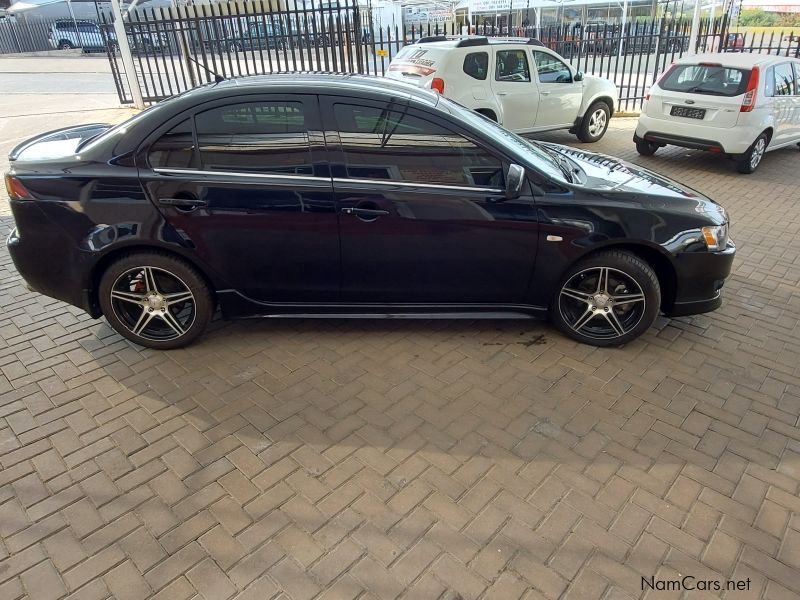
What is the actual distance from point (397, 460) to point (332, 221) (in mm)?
1486

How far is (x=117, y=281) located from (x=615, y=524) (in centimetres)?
321

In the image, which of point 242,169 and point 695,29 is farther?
point 695,29

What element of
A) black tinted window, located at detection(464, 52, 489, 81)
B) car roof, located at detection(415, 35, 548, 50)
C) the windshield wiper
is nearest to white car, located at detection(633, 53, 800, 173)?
car roof, located at detection(415, 35, 548, 50)

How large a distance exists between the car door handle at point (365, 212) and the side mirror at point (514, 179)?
2.52 feet

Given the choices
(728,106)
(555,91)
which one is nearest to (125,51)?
(555,91)

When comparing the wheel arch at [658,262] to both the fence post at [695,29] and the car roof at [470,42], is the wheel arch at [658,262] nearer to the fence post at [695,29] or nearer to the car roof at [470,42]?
the car roof at [470,42]

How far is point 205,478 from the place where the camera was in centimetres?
276

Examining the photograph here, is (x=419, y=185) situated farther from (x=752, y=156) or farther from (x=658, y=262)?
(x=752, y=156)

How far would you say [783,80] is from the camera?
8.09 m

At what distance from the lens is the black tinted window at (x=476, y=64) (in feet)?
27.0

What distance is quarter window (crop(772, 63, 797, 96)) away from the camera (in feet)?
26.0

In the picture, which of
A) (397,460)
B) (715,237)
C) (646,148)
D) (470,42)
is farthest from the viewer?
(646,148)

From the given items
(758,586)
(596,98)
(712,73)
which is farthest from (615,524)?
(596,98)

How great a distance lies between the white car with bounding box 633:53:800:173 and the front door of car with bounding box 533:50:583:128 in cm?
127
